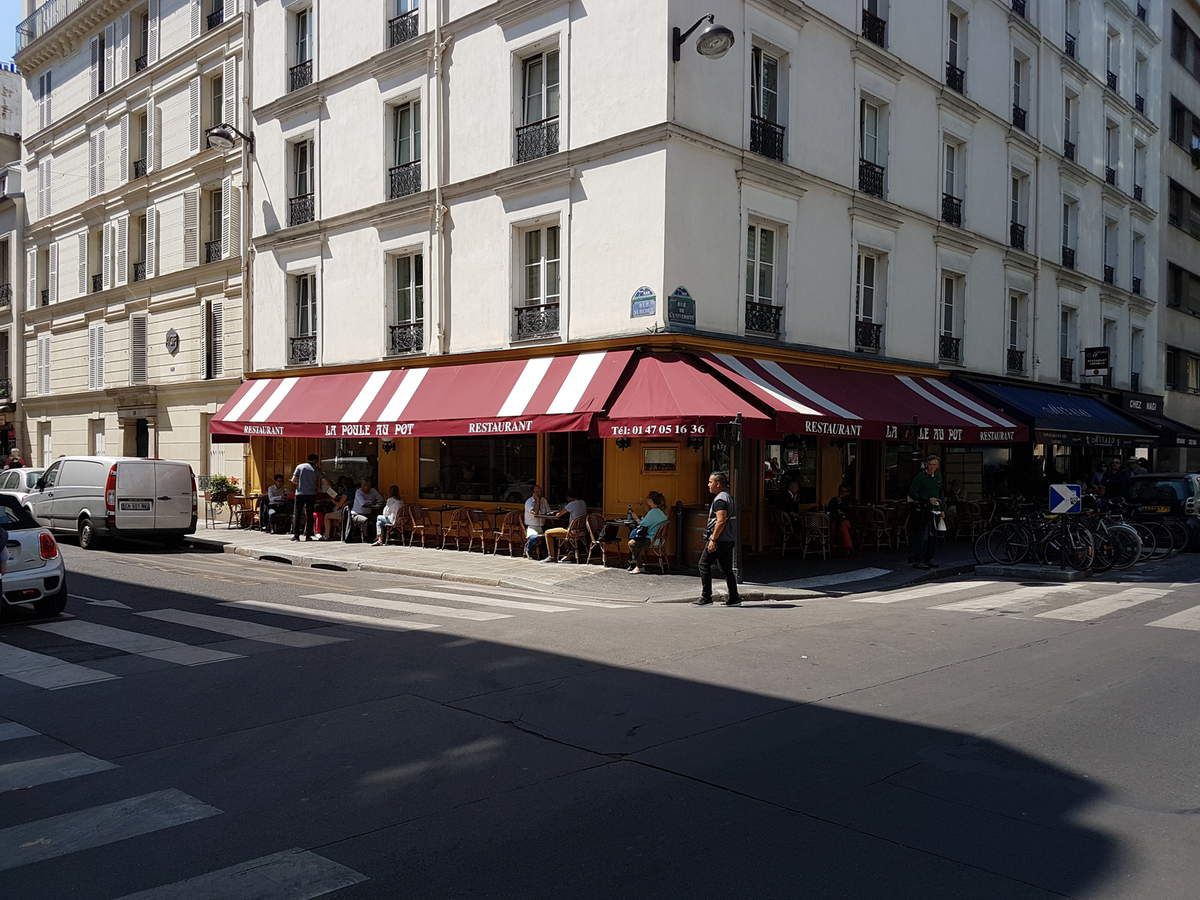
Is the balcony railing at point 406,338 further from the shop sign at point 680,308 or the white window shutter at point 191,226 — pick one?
the white window shutter at point 191,226

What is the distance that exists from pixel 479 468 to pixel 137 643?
1007 cm

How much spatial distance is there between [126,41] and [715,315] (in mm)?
22537

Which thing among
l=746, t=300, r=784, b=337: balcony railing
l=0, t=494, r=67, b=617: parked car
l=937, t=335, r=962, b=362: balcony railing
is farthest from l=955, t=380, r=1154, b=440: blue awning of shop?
l=0, t=494, r=67, b=617: parked car

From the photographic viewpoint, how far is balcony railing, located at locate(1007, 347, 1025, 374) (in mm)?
24438

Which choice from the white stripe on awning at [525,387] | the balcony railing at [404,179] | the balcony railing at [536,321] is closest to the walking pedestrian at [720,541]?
the white stripe on awning at [525,387]

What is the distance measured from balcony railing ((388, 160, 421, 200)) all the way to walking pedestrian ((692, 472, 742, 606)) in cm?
1076

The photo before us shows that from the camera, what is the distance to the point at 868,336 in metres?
19.5

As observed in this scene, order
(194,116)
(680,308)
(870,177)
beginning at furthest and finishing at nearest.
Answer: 1. (194,116)
2. (870,177)
3. (680,308)

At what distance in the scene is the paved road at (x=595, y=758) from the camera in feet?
13.5

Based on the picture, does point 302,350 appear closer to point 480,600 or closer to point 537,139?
point 537,139

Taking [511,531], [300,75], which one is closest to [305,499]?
[511,531]

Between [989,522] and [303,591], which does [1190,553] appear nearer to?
[989,522]

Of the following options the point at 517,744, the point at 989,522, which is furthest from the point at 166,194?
the point at 517,744

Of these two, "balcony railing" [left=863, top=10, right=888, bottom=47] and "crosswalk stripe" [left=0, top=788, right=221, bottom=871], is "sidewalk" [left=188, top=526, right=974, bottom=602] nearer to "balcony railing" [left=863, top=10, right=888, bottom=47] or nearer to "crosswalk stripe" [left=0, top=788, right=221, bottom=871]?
"crosswalk stripe" [left=0, top=788, right=221, bottom=871]
